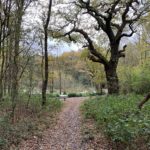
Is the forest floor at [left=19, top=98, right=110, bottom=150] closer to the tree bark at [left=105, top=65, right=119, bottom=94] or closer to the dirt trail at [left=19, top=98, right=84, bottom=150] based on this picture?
the dirt trail at [left=19, top=98, right=84, bottom=150]

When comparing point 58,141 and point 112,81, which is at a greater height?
point 112,81

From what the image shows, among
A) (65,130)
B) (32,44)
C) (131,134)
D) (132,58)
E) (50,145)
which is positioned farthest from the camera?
(132,58)

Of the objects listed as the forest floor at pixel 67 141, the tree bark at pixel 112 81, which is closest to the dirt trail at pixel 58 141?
the forest floor at pixel 67 141

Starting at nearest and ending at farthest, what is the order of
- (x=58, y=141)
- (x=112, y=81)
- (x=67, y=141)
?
1. (x=67, y=141)
2. (x=58, y=141)
3. (x=112, y=81)

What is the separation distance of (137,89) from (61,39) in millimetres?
8915

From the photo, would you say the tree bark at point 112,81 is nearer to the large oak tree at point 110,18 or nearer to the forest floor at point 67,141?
the large oak tree at point 110,18

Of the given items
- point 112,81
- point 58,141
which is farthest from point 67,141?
point 112,81

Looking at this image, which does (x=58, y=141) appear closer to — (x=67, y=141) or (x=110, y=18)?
(x=67, y=141)

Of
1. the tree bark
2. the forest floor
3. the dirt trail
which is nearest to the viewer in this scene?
the forest floor

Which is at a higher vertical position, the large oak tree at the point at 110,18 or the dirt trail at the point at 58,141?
the large oak tree at the point at 110,18

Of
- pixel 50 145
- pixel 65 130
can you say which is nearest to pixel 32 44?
pixel 65 130

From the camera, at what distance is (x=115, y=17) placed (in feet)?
92.5

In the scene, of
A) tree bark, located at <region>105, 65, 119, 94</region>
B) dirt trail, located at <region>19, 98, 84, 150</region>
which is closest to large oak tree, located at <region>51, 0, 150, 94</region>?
tree bark, located at <region>105, 65, 119, 94</region>

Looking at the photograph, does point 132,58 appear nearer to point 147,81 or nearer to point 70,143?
point 147,81
